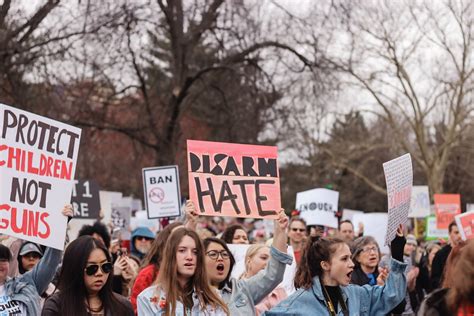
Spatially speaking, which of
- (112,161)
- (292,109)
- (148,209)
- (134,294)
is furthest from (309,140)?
(134,294)

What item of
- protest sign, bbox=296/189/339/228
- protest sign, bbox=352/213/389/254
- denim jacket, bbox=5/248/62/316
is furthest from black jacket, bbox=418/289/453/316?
protest sign, bbox=352/213/389/254

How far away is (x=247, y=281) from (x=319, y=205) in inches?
334

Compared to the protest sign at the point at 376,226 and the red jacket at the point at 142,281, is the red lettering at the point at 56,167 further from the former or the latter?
the protest sign at the point at 376,226

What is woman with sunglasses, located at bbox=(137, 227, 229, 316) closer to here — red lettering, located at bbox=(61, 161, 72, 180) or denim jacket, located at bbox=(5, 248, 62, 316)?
denim jacket, located at bbox=(5, 248, 62, 316)

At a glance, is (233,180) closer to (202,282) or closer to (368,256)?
(202,282)

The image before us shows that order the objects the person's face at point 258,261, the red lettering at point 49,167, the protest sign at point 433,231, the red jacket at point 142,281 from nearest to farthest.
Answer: the red lettering at point 49,167, the person's face at point 258,261, the red jacket at point 142,281, the protest sign at point 433,231

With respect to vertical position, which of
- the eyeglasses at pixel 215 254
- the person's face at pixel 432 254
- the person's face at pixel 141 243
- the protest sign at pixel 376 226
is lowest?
the eyeglasses at pixel 215 254

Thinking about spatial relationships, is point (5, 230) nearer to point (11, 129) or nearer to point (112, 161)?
point (11, 129)

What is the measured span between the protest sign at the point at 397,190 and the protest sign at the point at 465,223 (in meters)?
1.75

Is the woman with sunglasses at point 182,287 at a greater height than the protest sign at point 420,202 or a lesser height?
lesser

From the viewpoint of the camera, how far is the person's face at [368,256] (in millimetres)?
7074

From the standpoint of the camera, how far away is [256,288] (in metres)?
5.08

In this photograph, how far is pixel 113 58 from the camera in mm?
17500

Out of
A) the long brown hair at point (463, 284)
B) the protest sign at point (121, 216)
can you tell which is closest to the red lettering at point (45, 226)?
the long brown hair at point (463, 284)
